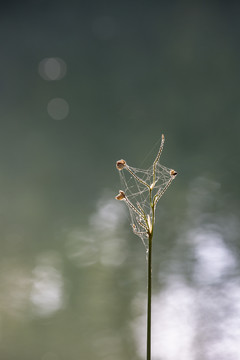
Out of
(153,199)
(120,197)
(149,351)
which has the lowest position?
(149,351)

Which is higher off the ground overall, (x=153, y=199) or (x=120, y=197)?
(x=120, y=197)

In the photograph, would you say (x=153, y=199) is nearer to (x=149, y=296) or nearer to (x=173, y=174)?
(x=173, y=174)

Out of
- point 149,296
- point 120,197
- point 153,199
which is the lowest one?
point 149,296

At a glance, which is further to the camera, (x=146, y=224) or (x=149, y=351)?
(x=146, y=224)

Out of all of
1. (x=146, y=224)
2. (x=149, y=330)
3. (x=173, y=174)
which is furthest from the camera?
(x=173, y=174)

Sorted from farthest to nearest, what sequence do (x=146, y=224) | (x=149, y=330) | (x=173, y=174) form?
1. (x=173, y=174)
2. (x=146, y=224)
3. (x=149, y=330)

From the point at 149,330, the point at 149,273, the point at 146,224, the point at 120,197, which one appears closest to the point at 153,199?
the point at 146,224

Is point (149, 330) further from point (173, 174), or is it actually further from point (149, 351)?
point (173, 174)

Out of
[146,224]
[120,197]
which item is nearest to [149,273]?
[146,224]

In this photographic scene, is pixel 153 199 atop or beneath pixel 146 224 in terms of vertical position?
atop
